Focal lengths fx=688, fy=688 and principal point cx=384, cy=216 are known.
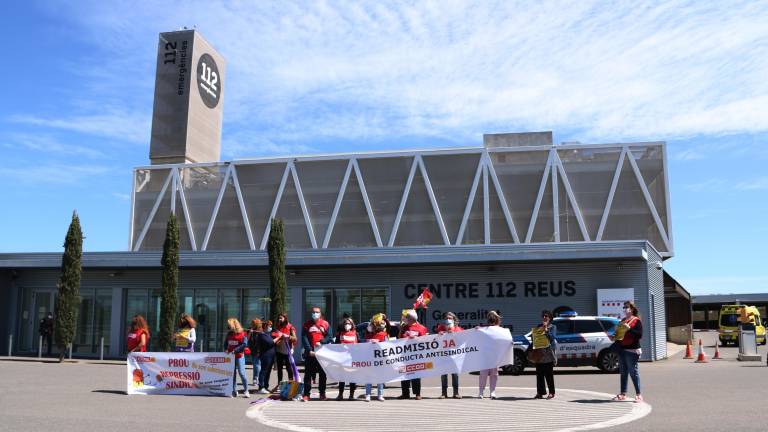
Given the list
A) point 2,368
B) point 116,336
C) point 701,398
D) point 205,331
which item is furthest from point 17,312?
point 701,398

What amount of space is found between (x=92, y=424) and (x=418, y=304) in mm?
10228

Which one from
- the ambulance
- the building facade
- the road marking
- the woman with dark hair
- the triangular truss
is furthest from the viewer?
the triangular truss

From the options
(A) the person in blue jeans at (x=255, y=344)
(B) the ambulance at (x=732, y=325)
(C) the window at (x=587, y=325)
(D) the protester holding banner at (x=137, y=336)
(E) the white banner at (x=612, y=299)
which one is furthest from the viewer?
(B) the ambulance at (x=732, y=325)

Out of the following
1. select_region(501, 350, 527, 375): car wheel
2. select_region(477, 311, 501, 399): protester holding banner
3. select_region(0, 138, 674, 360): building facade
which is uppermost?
select_region(0, 138, 674, 360): building facade

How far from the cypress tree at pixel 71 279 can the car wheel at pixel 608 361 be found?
19567 millimetres

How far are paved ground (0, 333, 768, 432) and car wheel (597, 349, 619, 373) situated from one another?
2143 millimetres

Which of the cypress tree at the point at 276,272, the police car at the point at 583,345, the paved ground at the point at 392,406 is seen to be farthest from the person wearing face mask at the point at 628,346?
the cypress tree at the point at 276,272

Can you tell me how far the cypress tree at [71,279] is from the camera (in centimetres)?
2677

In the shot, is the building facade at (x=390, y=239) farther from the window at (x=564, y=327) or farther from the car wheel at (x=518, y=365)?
the car wheel at (x=518, y=365)

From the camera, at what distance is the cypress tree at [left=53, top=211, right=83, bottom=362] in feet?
87.8

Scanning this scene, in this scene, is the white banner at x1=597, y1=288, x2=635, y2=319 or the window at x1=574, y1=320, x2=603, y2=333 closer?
the window at x1=574, y1=320, x2=603, y2=333

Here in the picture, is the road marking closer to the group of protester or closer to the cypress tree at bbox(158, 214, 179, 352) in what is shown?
the group of protester

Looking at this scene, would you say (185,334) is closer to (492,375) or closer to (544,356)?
(492,375)

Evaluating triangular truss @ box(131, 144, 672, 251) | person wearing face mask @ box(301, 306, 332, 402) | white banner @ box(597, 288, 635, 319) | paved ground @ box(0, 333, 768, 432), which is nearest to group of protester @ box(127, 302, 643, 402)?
person wearing face mask @ box(301, 306, 332, 402)
